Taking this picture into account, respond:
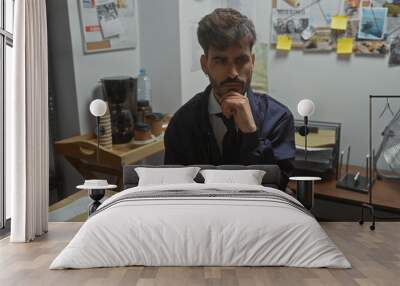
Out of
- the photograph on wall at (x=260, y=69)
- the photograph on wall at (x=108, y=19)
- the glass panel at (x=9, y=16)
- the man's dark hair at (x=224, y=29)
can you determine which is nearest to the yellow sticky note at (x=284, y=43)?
the photograph on wall at (x=260, y=69)

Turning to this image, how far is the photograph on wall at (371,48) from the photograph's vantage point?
530 centimetres

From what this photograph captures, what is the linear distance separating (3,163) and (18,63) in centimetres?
95

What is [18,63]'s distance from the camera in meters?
4.48

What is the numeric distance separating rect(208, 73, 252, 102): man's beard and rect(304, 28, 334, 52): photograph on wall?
656 mm

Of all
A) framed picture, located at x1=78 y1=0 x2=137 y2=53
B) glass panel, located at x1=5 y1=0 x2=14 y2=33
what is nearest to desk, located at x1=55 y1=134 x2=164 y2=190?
framed picture, located at x1=78 y1=0 x2=137 y2=53

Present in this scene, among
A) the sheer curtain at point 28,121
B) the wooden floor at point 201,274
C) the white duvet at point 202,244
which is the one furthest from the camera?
the sheer curtain at point 28,121

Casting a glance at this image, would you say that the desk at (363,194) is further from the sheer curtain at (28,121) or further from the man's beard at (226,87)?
the sheer curtain at (28,121)

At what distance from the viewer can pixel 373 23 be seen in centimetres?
529

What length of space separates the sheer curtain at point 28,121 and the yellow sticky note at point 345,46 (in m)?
2.71

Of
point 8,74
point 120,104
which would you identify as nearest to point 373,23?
→ point 120,104

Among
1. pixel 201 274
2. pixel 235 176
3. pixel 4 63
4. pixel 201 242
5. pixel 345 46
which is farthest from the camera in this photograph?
pixel 345 46

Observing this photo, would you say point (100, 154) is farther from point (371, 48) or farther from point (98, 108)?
point (371, 48)

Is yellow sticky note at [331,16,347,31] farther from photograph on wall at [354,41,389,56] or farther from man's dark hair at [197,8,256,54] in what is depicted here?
man's dark hair at [197,8,256,54]

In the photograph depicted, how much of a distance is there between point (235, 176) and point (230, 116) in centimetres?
69
